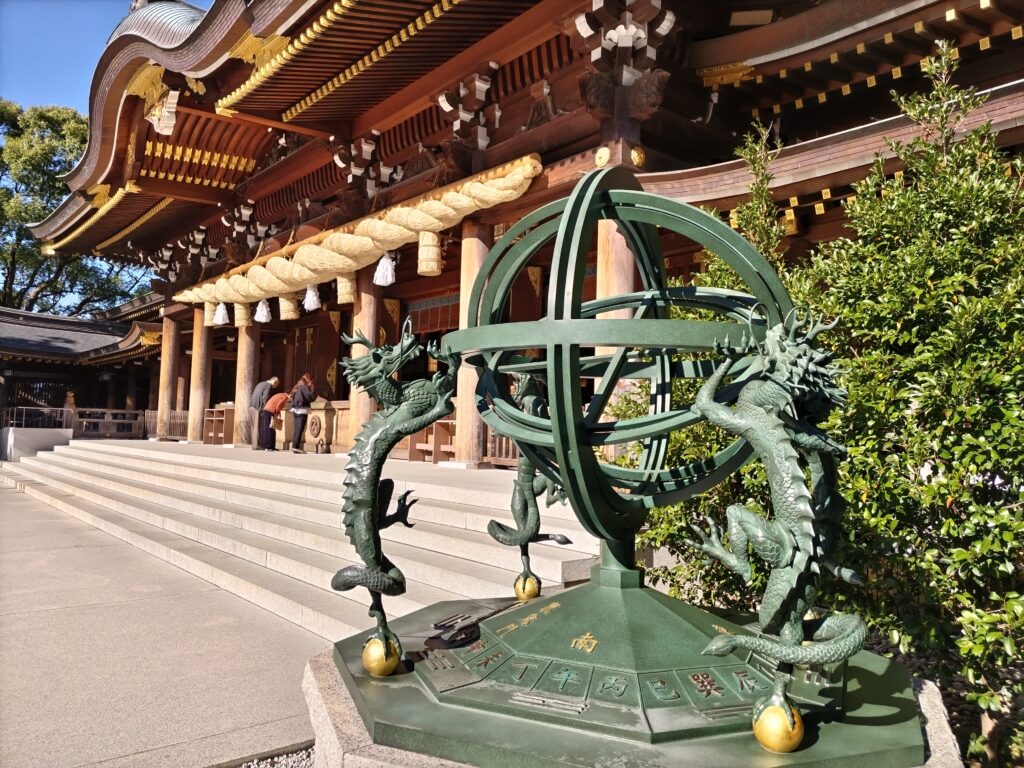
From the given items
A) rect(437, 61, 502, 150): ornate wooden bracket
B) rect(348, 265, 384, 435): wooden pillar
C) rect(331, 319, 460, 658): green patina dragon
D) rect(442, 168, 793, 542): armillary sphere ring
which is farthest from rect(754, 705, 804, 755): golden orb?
rect(348, 265, 384, 435): wooden pillar

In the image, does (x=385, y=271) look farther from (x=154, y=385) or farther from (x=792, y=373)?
(x=154, y=385)

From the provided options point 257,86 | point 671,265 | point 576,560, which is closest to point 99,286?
point 257,86

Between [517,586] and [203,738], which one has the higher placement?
[517,586]

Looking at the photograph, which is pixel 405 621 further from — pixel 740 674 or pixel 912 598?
pixel 912 598

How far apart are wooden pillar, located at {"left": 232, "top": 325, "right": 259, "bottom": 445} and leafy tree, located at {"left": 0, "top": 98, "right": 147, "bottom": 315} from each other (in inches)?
707

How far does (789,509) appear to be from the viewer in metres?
1.55

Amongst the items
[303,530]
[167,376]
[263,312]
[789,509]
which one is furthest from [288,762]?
[167,376]

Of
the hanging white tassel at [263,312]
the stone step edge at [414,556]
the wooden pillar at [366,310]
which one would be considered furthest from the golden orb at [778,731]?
the hanging white tassel at [263,312]

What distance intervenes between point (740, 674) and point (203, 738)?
2.19 meters

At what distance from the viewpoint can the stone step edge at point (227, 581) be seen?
416 centimetres

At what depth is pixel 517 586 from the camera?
295 cm

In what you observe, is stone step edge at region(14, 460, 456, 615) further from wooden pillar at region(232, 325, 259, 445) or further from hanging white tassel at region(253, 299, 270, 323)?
hanging white tassel at region(253, 299, 270, 323)

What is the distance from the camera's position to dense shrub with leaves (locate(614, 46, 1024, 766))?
250cm

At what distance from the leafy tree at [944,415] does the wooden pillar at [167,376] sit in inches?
641
